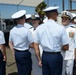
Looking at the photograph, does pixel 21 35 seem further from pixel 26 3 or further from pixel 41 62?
pixel 26 3

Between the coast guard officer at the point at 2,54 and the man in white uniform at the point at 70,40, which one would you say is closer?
the man in white uniform at the point at 70,40

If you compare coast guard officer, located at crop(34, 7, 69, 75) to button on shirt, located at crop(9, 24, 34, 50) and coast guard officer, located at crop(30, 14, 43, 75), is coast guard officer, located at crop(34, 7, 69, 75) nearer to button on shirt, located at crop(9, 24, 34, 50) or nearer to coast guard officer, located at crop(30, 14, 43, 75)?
button on shirt, located at crop(9, 24, 34, 50)

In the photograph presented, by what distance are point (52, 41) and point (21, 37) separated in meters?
0.92

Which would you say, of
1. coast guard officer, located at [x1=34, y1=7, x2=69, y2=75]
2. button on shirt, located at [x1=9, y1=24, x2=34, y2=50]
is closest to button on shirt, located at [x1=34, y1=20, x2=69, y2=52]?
coast guard officer, located at [x1=34, y1=7, x2=69, y2=75]

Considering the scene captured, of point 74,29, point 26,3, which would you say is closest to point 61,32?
point 74,29

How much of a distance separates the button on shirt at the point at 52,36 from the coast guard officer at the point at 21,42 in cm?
69

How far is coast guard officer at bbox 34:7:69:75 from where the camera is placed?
11.9 feet

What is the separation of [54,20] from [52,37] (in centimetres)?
29

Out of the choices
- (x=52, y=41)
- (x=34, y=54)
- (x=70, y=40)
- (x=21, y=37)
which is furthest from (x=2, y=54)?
(x=52, y=41)

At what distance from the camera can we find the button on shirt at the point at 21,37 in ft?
14.4

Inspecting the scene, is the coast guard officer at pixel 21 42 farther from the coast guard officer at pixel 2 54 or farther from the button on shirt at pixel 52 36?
the button on shirt at pixel 52 36

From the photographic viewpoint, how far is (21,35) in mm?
4371

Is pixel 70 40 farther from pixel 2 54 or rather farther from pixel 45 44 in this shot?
pixel 2 54

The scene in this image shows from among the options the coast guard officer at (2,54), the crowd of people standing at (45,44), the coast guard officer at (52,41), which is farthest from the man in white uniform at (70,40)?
the coast guard officer at (2,54)
